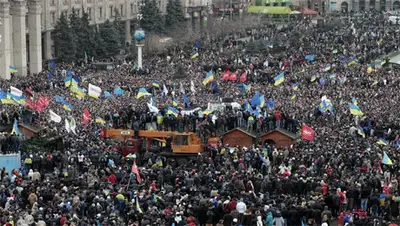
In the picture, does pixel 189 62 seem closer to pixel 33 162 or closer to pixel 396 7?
pixel 33 162

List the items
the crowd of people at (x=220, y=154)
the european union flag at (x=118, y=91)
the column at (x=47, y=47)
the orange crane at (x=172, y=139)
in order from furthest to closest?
the column at (x=47, y=47) → the european union flag at (x=118, y=91) → the orange crane at (x=172, y=139) → the crowd of people at (x=220, y=154)

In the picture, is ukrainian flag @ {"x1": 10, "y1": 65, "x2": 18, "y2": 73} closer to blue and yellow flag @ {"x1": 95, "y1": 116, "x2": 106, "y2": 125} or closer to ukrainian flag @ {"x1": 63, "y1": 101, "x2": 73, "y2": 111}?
ukrainian flag @ {"x1": 63, "y1": 101, "x2": 73, "y2": 111}

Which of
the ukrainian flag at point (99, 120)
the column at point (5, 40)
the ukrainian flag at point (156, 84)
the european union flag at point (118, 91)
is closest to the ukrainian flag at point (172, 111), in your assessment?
the ukrainian flag at point (99, 120)

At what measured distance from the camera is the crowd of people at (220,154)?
42.3m

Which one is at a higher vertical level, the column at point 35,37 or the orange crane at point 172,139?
the column at point 35,37

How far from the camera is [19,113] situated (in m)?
60.4

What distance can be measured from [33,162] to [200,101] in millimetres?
20244

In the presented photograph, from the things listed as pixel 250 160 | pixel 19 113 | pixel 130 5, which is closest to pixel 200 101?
pixel 19 113

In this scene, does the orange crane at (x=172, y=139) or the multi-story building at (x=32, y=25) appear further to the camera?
the multi-story building at (x=32, y=25)

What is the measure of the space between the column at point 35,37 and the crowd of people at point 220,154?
1.76 metres

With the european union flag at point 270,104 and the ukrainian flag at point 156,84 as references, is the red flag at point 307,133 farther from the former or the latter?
the ukrainian flag at point 156,84

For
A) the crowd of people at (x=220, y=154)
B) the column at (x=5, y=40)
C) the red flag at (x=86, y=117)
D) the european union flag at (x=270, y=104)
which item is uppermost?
the column at (x=5, y=40)

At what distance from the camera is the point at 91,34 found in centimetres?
9906

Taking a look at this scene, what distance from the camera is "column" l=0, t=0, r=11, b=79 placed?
3241 inches
